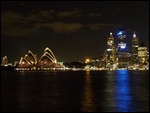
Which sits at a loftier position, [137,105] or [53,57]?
[53,57]

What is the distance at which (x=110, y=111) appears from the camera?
86.9ft

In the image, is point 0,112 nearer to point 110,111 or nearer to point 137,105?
point 110,111

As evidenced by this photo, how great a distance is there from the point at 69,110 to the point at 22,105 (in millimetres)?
4853

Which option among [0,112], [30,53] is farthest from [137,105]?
[30,53]

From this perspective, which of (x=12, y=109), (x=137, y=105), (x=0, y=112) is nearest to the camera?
(x=0, y=112)

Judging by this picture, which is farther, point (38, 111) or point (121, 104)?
point (121, 104)

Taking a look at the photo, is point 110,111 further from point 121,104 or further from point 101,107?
point 121,104

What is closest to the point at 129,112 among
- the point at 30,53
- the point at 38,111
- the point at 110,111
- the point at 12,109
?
the point at 110,111

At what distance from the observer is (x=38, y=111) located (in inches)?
1046

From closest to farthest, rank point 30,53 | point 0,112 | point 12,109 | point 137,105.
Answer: point 0,112 → point 12,109 → point 137,105 → point 30,53

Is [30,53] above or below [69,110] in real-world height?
above

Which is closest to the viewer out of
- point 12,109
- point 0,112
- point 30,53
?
point 0,112

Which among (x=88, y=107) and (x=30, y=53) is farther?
(x=30, y=53)

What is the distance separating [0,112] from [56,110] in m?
3.83
